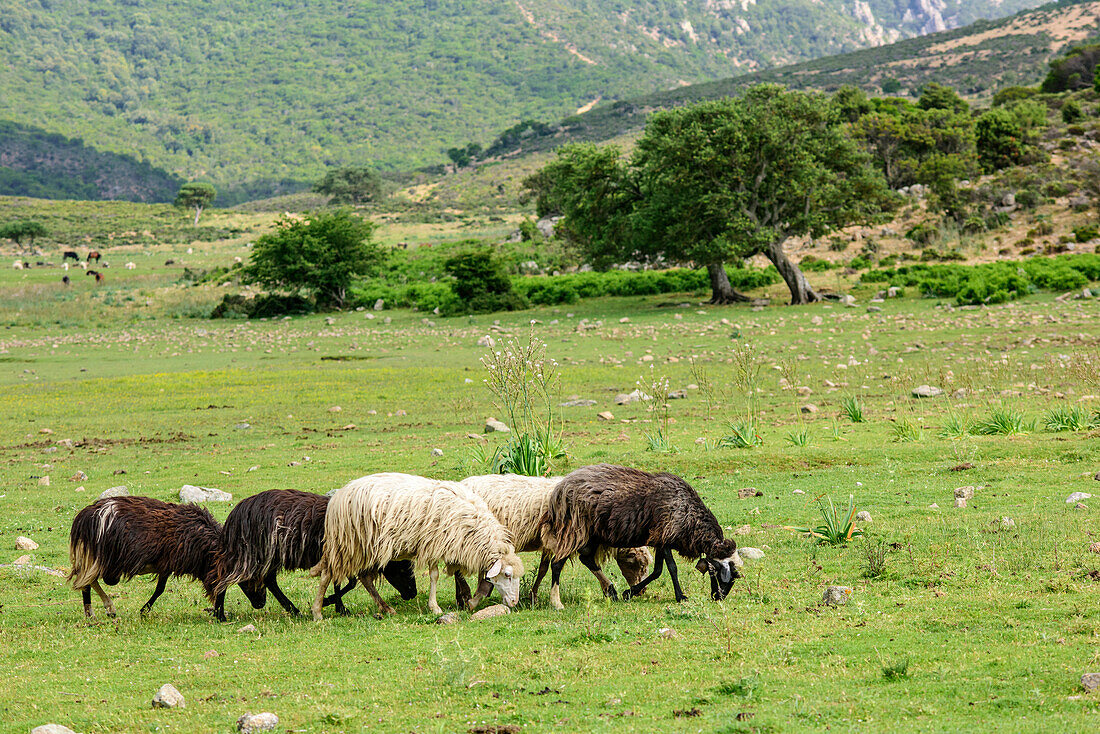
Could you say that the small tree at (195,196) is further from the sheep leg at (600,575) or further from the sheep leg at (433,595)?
the sheep leg at (600,575)

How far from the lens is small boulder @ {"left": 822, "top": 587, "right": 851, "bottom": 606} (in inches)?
291

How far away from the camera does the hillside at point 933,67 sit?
10800 cm

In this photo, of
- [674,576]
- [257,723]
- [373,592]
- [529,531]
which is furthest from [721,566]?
[257,723]

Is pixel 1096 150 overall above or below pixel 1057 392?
above

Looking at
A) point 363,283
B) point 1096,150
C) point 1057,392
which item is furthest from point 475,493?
point 1096,150

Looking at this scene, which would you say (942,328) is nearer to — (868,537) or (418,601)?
(868,537)

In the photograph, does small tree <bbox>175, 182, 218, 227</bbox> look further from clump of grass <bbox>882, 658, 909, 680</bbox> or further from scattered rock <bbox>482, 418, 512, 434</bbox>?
clump of grass <bbox>882, 658, 909, 680</bbox>

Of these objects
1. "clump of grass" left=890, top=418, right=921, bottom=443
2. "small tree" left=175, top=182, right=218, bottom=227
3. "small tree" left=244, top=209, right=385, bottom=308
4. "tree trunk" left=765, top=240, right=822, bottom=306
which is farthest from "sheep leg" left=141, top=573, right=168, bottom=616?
"small tree" left=175, top=182, right=218, bottom=227

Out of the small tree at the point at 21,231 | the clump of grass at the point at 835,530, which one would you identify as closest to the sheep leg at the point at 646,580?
the clump of grass at the point at 835,530

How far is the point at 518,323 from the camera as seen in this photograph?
38188 millimetres

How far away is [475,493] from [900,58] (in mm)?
134497

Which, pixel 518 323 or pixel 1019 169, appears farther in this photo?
pixel 1019 169

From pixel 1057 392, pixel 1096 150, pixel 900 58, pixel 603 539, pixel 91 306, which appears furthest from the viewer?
pixel 900 58

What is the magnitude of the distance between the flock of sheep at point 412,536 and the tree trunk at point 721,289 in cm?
3326
